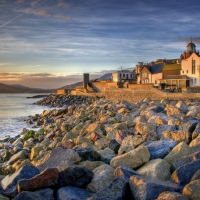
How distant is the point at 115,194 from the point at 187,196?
2.72ft

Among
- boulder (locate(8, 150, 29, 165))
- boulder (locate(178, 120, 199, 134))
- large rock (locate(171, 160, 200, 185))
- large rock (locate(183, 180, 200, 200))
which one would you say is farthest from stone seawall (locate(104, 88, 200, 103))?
large rock (locate(183, 180, 200, 200))

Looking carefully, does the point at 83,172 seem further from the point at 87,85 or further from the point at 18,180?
the point at 87,85

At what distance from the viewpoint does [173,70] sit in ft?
134

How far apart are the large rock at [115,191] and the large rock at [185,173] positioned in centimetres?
69

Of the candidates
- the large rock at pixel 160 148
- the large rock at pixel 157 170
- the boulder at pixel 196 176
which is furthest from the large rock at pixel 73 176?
the boulder at pixel 196 176

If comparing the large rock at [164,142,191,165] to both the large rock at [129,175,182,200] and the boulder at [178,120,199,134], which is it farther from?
the boulder at [178,120,199,134]

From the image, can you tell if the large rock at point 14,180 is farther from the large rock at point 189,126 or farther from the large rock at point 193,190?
the large rock at point 189,126

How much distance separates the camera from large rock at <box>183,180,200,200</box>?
327cm

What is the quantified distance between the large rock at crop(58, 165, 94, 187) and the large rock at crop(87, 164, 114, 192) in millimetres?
84

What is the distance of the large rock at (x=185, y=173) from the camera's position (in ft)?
12.5

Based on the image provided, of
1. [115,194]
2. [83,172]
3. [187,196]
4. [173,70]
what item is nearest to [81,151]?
[83,172]

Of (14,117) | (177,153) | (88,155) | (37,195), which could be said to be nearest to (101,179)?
(37,195)

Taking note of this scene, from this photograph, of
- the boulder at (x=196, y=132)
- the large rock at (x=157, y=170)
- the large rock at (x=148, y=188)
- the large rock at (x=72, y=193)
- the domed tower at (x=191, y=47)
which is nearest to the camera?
the large rock at (x=148, y=188)

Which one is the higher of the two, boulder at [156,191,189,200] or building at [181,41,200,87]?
building at [181,41,200,87]
